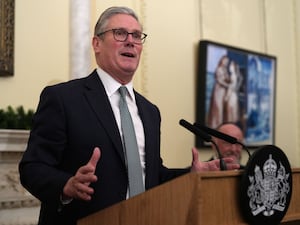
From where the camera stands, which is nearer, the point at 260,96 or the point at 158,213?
the point at 158,213

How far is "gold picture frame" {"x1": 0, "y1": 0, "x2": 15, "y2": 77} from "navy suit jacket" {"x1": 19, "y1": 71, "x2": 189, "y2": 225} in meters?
1.91

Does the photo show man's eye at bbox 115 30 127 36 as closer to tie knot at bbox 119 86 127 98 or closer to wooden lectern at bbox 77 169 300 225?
tie knot at bbox 119 86 127 98

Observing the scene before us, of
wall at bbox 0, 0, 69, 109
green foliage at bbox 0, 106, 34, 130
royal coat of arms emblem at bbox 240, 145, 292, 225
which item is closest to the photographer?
royal coat of arms emblem at bbox 240, 145, 292, 225

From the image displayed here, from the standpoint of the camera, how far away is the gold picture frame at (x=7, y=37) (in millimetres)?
3816

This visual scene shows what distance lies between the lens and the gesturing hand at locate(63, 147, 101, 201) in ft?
5.09

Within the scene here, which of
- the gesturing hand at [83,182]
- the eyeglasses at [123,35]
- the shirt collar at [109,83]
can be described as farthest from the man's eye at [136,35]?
the gesturing hand at [83,182]

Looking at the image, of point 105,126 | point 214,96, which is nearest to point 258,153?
point 105,126

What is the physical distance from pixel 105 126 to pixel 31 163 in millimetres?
299

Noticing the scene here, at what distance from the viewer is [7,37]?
12.7 ft

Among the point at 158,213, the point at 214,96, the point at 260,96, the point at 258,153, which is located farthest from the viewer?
the point at 260,96

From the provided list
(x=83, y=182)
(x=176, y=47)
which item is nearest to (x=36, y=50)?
(x=176, y=47)

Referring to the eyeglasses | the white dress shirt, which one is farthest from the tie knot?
the eyeglasses

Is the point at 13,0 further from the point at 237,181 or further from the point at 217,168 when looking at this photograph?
the point at 237,181

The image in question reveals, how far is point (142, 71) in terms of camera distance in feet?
16.4
